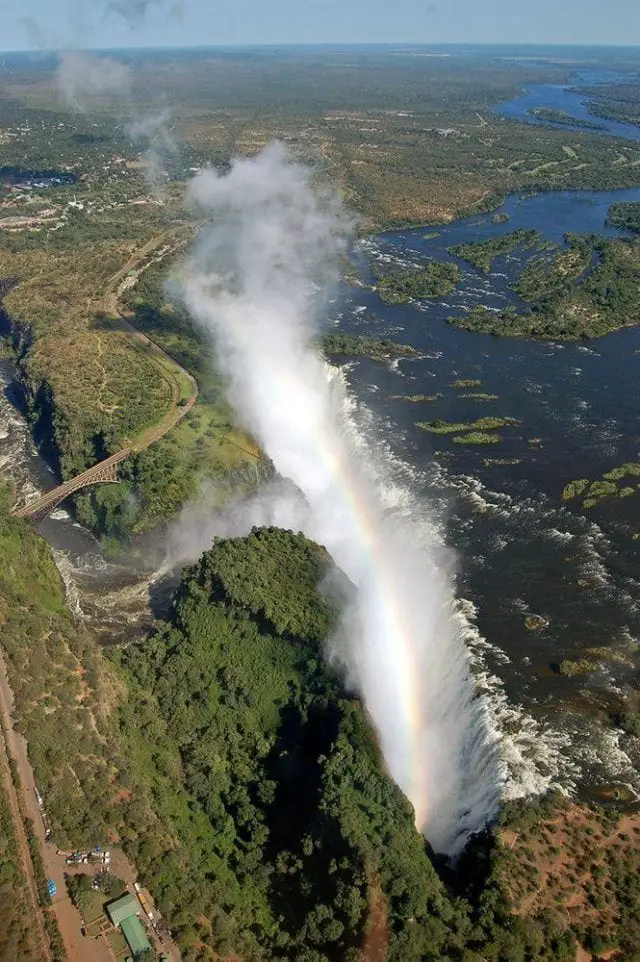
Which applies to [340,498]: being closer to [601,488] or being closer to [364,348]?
[601,488]

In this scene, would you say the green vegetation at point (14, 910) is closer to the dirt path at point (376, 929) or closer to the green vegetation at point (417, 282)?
the dirt path at point (376, 929)

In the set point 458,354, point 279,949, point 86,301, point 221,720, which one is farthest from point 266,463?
point 86,301

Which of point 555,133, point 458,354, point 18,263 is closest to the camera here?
point 458,354

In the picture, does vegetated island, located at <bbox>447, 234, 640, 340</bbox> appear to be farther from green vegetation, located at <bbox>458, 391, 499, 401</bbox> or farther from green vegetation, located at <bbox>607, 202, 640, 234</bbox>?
green vegetation, located at <bbox>458, 391, 499, 401</bbox>

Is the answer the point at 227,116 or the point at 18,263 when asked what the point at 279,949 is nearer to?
the point at 18,263

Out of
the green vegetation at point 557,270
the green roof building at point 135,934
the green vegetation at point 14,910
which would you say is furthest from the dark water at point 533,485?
the green vegetation at point 14,910

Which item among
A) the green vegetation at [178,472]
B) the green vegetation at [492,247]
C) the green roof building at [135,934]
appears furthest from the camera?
the green vegetation at [492,247]
